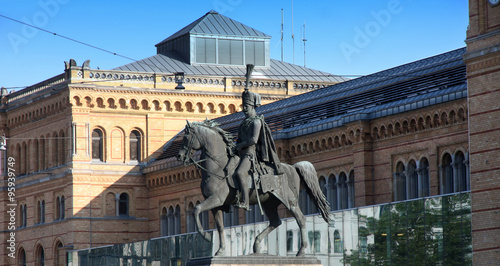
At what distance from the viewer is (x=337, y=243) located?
40312 mm

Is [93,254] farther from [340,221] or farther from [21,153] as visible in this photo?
[340,221]

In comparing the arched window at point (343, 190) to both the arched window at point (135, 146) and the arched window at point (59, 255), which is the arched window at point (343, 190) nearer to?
the arched window at point (135, 146)

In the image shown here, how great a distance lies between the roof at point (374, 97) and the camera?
150 feet

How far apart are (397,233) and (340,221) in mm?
2831

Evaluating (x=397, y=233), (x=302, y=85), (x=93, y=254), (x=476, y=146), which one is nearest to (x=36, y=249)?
(x=93, y=254)

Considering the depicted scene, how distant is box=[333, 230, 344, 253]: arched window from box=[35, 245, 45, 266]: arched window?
31.2 m

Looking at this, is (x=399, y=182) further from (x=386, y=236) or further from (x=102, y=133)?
(x=102, y=133)

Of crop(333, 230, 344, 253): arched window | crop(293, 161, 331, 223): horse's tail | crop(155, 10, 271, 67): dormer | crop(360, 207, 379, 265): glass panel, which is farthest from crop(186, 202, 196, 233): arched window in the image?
crop(293, 161, 331, 223): horse's tail

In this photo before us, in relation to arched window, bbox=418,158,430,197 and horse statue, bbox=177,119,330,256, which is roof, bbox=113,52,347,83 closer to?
arched window, bbox=418,158,430,197

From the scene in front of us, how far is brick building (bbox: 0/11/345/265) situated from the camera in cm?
6425

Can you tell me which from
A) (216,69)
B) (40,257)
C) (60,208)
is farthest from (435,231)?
(40,257)

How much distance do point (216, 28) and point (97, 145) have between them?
11.4m

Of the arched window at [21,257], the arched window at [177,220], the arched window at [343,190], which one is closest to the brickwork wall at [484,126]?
the arched window at [343,190]

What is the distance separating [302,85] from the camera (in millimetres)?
67625
